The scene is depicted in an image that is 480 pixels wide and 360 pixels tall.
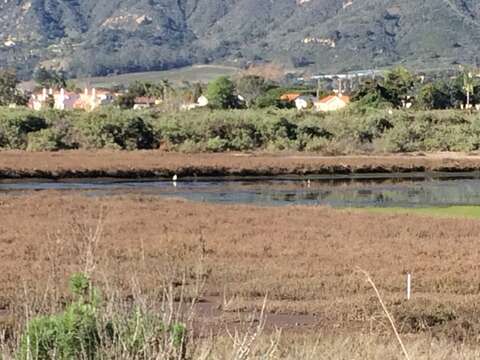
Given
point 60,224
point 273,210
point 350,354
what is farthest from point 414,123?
point 350,354

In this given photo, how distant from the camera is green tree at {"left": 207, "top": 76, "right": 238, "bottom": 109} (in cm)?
12838

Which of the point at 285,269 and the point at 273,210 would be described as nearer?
the point at 285,269

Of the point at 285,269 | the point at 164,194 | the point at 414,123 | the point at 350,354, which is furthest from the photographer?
the point at 414,123

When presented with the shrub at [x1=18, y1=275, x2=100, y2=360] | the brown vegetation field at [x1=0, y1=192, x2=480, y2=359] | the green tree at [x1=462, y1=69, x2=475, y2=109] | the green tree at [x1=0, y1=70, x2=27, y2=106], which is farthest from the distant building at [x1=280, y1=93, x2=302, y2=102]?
the shrub at [x1=18, y1=275, x2=100, y2=360]

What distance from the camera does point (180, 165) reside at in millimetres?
61062

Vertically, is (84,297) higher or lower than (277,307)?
higher

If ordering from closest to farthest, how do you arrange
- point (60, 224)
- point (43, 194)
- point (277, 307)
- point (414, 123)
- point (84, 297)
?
point (84, 297)
point (277, 307)
point (60, 224)
point (43, 194)
point (414, 123)

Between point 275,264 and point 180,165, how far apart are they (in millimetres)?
40013

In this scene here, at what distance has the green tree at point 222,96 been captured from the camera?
12838cm

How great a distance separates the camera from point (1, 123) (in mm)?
80750

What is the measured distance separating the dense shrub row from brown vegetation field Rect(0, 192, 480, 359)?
45.2 meters

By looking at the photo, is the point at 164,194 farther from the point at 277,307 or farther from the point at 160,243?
the point at 277,307

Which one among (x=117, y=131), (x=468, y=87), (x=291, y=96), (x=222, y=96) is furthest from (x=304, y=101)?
(x=117, y=131)

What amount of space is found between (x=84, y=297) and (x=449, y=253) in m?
17.6
